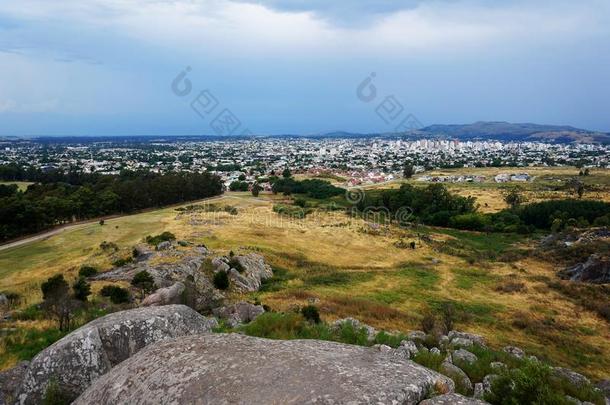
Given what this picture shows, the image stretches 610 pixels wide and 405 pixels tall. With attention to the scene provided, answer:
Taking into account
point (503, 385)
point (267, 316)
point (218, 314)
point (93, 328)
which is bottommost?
point (218, 314)

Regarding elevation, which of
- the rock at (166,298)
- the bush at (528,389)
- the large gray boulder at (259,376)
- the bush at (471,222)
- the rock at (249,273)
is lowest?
the bush at (471,222)

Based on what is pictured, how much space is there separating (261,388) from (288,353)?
37.0 inches

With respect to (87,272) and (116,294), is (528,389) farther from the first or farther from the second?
(87,272)

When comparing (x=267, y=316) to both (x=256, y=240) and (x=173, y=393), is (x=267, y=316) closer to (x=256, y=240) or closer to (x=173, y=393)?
(x=173, y=393)

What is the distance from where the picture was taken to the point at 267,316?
485 inches

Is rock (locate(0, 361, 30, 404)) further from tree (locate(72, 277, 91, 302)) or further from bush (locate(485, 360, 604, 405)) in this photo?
tree (locate(72, 277, 91, 302))

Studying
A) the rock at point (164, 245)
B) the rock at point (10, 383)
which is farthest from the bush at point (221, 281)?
the rock at point (10, 383)

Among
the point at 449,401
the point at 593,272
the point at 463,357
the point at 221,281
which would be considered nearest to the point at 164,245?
the point at 221,281

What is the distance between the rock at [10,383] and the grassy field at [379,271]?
491 inches

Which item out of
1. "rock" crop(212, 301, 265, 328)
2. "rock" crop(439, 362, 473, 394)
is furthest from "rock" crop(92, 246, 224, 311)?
"rock" crop(439, 362, 473, 394)

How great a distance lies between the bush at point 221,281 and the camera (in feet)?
78.9

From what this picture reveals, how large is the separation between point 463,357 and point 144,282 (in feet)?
54.4

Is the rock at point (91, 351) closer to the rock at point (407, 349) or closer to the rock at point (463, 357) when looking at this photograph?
the rock at point (407, 349)

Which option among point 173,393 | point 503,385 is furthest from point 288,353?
point 503,385
